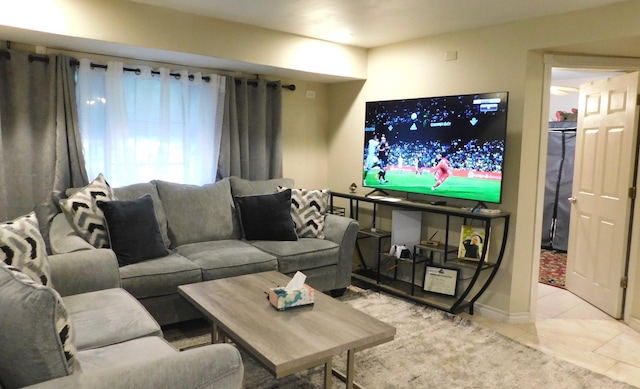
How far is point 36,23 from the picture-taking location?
2.88 meters

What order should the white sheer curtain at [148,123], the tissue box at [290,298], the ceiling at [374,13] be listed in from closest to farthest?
the tissue box at [290,298]
the ceiling at [374,13]
the white sheer curtain at [148,123]

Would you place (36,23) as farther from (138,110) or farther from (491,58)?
(491,58)

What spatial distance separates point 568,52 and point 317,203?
7.60 ft

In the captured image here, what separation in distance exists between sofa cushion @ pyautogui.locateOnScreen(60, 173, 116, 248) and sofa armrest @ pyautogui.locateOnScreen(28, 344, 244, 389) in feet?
6.25

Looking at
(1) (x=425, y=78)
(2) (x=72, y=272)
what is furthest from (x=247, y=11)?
(2) (x=72, y=272)

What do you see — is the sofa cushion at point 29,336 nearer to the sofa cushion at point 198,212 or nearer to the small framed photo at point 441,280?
the sofa cushion at point 198,212

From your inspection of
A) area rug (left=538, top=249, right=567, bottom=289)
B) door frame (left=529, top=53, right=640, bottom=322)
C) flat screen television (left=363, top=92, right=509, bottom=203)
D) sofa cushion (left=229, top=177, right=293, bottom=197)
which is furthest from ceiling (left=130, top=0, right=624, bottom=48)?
area rug (left=538, top=249, right=567, bottom=289)

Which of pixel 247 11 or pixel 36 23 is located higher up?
pixel 247 11

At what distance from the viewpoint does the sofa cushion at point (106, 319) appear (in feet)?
6.59

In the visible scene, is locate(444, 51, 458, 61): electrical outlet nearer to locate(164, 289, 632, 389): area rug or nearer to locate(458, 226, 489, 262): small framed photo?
locate(458, 226, 489, 262): small framed photo

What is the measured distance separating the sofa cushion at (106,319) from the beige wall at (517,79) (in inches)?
106

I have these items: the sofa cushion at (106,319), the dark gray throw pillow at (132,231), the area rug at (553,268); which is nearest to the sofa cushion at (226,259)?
the dark gray throw pillow at (132,231)

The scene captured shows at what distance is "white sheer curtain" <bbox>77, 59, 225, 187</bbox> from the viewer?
3.63 metres

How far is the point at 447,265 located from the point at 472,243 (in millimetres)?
499
